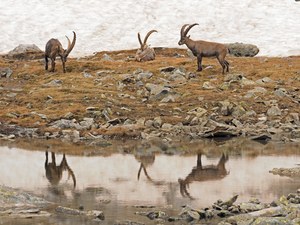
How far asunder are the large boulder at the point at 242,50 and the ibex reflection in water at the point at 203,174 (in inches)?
1503

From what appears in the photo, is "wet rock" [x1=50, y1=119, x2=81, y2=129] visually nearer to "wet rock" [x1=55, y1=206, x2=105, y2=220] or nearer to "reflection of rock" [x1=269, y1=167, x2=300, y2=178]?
"reflection of rock" [x1=269, y1=167, x2=300, y2=178]

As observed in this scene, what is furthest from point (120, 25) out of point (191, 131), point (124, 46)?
point (191, 131)

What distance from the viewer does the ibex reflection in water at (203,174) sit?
76.1 feet

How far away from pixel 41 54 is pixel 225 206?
4790 centimetres

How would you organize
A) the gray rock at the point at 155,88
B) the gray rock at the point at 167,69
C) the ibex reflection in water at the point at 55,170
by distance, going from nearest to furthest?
1. the ibex reflection in water at the point at 55,170
2. the gray rock at the point at 155,88
3. the gray rock at the point at 167,69

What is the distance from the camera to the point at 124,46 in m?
73.1

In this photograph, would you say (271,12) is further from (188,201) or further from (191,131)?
(188,201)

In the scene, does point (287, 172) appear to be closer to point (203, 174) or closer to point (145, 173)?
point (203, 174)

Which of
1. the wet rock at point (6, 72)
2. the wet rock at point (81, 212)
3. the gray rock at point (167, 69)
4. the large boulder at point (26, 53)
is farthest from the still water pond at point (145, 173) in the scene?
the large boulder at point (26, 53)

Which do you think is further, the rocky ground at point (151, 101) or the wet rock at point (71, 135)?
the rocky ground at point (151, 101)

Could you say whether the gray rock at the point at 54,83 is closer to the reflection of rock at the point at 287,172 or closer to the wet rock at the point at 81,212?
the reflection of rock at the point at 287,172

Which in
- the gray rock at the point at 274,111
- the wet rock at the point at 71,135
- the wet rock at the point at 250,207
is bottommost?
the wet rock at the point at 250,207

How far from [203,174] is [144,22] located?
5486cm

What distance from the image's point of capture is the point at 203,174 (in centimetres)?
2506
